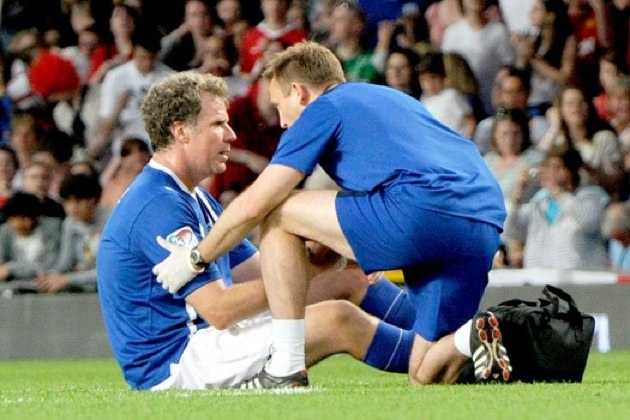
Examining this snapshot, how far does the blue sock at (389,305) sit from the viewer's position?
A: 21.2 feet

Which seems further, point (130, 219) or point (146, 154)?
point (146, 154)

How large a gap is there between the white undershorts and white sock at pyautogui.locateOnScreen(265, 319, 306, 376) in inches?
4.4

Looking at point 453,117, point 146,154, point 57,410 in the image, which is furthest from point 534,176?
point 57,410

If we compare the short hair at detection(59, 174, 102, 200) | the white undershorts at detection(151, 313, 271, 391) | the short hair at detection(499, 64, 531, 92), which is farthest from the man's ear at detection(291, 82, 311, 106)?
the short hair at detection(59, 174, 102, 200)

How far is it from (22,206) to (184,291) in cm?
613

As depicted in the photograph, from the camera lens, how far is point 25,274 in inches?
445

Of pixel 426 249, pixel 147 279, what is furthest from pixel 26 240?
pixel 426 249

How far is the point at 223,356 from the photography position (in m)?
5.69

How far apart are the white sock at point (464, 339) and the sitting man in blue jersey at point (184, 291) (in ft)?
1.46

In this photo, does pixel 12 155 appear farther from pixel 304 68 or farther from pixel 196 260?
pixel 196 260

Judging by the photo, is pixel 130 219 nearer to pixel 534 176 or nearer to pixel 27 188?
pixel 534 176

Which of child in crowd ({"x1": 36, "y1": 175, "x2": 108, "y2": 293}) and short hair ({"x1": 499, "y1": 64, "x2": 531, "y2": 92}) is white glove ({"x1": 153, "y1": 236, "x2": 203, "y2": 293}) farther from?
short hair ({"x1": 499, "y1": 64, "x2": 531, "y2": 92})

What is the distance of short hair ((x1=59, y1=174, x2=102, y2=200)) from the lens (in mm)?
11618

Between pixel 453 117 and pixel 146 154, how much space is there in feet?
8.36
